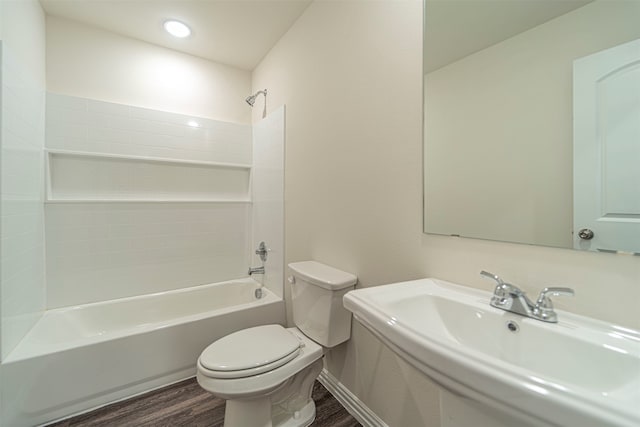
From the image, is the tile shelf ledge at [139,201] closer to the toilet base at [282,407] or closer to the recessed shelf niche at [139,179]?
the recessed shelf niche at [139,179]

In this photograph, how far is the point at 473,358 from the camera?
1.60 ft

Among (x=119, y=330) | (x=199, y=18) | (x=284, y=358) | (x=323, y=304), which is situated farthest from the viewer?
(x=199, y=18)

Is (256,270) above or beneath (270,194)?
beneath

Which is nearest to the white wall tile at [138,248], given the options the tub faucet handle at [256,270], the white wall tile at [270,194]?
the white wall tile at [270,194]

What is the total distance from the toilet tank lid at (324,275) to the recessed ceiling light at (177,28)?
6.80ft

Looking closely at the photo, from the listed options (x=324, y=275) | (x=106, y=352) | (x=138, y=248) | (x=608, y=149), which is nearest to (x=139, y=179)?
(x=138, y=248)

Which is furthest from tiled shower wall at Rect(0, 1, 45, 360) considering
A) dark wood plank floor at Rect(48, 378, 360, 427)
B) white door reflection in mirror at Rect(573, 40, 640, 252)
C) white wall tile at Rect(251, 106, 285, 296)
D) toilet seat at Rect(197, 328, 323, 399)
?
white door reflection in mirror at Rect(573, 40, 640, 252)

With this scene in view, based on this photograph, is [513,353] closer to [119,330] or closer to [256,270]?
[256,270]

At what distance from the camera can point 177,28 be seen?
2088mm

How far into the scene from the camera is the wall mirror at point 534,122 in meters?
0.67

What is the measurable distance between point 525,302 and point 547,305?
5 centimetres

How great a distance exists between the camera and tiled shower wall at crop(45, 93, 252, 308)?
77.2 inches

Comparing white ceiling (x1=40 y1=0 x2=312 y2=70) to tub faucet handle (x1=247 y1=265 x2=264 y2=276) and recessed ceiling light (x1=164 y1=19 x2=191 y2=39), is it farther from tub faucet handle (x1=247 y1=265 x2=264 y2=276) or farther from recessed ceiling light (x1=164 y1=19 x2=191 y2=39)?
tub faucet handle (x1=247 y1=265 x2=264 y2=276)

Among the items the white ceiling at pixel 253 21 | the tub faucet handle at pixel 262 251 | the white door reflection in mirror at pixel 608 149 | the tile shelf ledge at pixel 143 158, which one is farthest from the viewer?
the tub faucet handle at pixel 262 251
